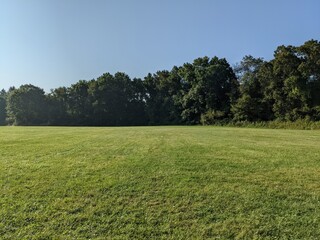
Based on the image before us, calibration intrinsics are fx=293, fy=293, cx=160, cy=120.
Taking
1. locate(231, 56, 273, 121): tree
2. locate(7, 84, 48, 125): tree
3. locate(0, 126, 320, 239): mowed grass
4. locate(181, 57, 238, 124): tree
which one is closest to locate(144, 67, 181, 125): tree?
locate(181, 57, 238, 124): tree

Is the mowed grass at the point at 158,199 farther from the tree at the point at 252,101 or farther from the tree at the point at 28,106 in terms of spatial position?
the tree at the point at 28,106

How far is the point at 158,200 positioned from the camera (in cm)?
494

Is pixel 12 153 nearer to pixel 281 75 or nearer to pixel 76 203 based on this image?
pixel 76 203

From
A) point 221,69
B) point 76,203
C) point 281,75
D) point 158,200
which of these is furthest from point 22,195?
point 221,69

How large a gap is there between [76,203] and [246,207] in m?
2.74

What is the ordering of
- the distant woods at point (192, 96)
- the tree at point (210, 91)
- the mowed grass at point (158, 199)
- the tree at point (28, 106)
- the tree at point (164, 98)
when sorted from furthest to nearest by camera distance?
the tree at point (28, 106) → the tree at point (164, 98) → the tree at point (210, 91) → the distant woods at point (192, 96) → the mowed grass at point (158, 199)

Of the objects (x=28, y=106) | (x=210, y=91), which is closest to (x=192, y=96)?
(x=210, y=91)

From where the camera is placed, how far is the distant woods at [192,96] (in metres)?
39.8

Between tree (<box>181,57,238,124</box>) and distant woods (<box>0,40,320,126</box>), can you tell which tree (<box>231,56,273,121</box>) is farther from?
tree (<box>181,57,238,124</box>)

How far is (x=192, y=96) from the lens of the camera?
5525cm

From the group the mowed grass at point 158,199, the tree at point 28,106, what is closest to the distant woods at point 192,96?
the tree at point 28,106

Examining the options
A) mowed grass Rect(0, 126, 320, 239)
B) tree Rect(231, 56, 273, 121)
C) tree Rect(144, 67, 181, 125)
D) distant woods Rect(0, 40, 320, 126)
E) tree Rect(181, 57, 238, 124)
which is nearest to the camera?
mowed grass Rect(0, 126, 320, 239)

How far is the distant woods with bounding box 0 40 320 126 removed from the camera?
1567 inches

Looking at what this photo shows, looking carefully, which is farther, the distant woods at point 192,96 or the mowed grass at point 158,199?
the distant woods at point 192,96
